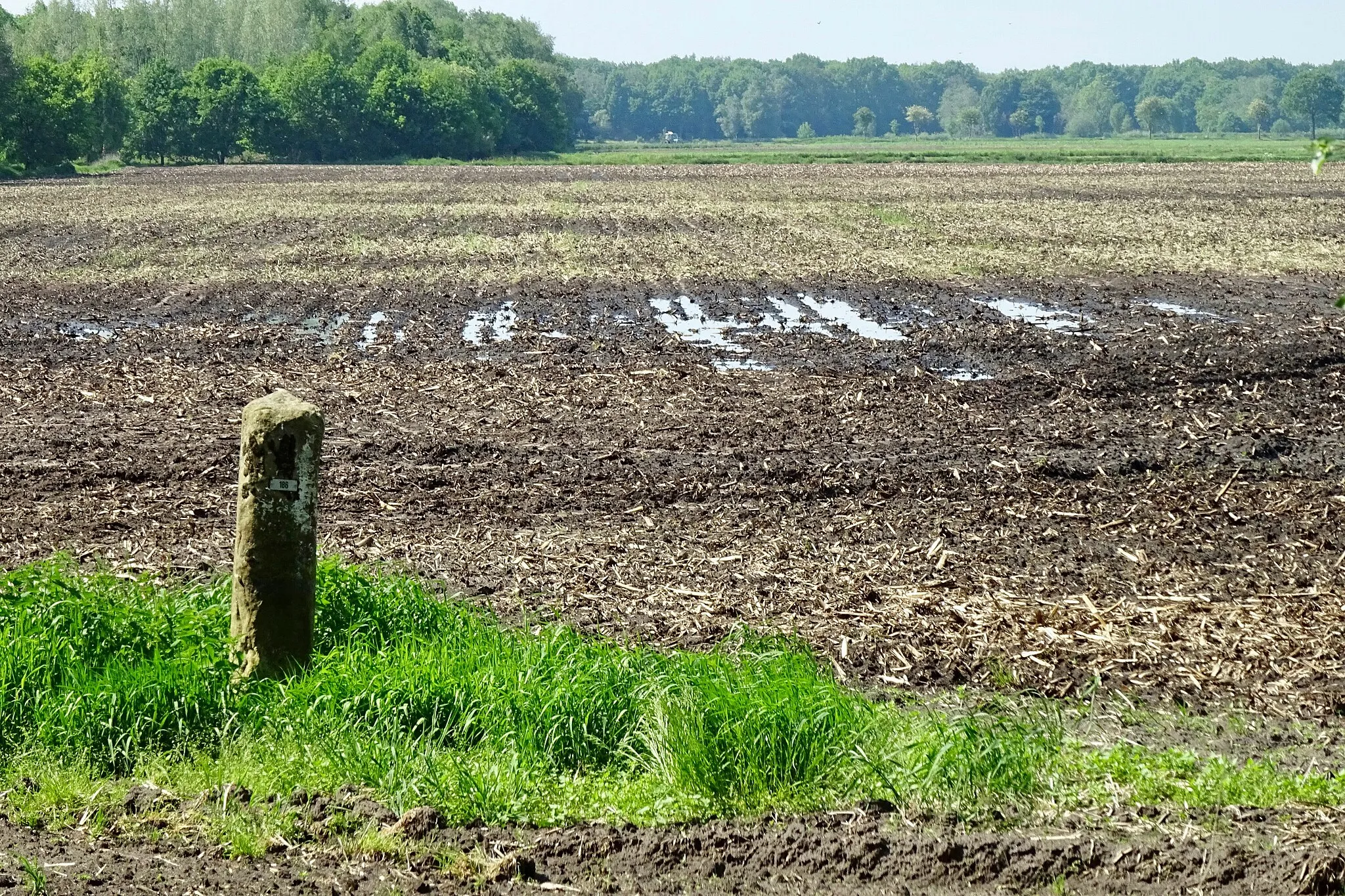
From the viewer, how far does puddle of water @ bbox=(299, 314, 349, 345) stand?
17.2 meters

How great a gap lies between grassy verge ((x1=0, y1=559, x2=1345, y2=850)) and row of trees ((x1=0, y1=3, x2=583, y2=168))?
2937 inches

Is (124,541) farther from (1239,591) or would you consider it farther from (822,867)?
(1239,591)

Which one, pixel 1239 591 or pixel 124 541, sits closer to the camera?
pixel 1239 591

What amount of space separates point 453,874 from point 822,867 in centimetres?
114

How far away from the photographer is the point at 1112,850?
4277 mm

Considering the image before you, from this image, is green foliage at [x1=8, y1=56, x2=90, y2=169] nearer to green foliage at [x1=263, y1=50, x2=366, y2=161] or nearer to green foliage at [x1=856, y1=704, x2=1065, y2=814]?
green foliage at [x1=263, y1=50, x2=366, y2=161]

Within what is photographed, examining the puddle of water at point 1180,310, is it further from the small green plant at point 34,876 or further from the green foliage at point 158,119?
the green foliage at point 158,119

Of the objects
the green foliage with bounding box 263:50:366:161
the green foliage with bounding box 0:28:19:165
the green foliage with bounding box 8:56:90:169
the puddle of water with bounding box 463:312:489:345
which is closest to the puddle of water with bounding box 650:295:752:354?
the puddle of water with bounding box 463:312:489:345

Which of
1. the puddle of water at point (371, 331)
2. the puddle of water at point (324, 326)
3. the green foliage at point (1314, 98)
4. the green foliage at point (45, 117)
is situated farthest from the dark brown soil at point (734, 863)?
the green foliage at point (1314, 98)

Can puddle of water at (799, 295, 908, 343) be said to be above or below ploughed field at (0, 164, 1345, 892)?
above

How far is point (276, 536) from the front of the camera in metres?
5.66

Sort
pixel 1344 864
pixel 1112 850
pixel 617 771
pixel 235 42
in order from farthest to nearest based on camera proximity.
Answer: pixel 235 42, pixel 617 771, pixel 1112 850, pixel 1344 864

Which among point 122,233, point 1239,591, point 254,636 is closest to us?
point 254,636

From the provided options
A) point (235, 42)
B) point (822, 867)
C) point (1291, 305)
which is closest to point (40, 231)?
point (1291, 305)
